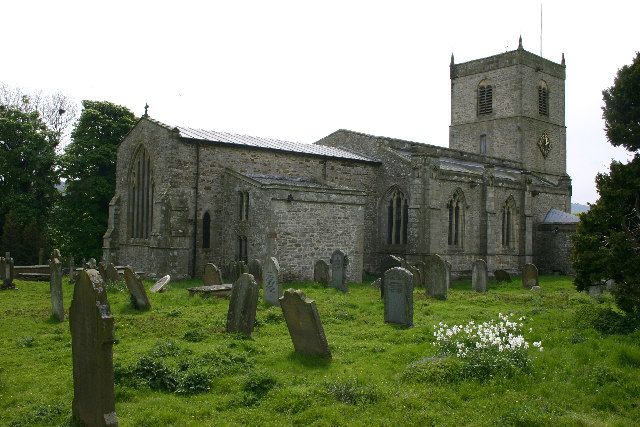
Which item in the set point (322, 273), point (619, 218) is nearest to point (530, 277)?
point (322, 273)

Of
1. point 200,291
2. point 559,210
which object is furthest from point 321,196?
point 559,210

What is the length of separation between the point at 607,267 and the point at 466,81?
31.3 meters

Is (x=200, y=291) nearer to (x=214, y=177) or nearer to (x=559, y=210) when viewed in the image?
(x=214, y=177)

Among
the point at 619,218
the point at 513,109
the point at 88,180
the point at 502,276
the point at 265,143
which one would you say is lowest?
the point at 502,276

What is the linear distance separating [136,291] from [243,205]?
9.12 meters

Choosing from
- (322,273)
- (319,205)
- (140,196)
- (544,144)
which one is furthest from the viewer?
(544,144)

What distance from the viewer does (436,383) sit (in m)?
7.60

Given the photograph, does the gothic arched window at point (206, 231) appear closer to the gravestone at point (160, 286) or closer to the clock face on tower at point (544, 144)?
the gravestone at point (160, 286)

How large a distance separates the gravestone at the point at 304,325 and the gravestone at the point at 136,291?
5.39 m

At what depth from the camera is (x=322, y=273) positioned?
2008 centimetres

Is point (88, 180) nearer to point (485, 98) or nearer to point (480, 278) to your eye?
point (480, 278)

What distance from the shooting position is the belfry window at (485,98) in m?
39.0

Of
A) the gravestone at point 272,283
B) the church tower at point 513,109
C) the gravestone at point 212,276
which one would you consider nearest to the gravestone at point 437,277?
the gravestone at point 272,283

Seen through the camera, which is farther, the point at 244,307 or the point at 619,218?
the point at 619,218
